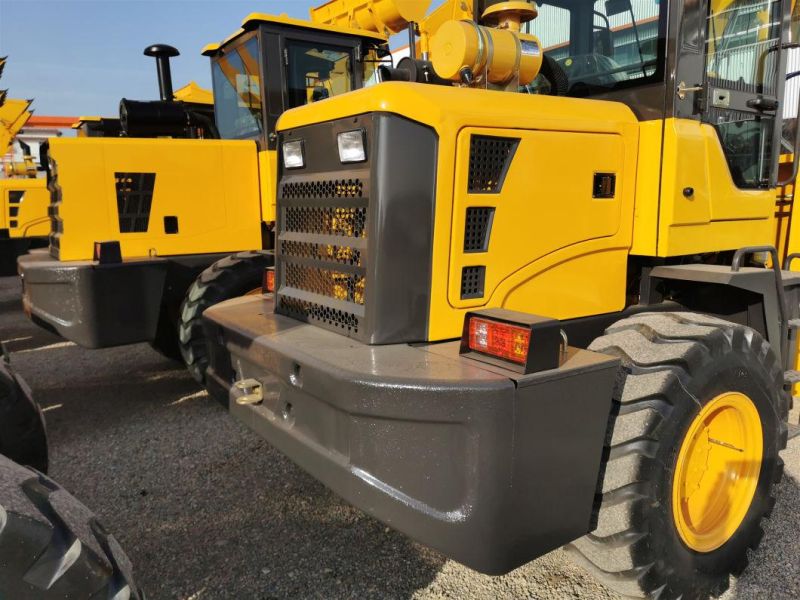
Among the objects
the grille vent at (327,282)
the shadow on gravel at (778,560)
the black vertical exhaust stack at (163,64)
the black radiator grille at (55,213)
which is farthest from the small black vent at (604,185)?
the black vertical exhaust stack at (163,64)

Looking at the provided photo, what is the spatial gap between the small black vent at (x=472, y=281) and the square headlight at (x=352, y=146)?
0.57m

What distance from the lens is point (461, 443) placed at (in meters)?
1.86

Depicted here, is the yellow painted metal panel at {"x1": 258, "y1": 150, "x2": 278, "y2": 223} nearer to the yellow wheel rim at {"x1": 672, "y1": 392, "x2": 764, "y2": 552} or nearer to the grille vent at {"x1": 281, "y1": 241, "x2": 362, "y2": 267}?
the grille vent at {"x1": 281, "y1": 241, "x2": 362, "y2": 267}

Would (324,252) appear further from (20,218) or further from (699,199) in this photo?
(20,218)

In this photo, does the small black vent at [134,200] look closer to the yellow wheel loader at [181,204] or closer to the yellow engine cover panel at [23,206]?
the yellow wheel loader at [181,204]

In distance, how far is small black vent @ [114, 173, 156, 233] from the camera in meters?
4.83

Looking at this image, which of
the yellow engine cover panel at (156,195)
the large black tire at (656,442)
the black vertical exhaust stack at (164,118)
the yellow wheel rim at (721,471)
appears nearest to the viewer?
the large black tire at (656,442)

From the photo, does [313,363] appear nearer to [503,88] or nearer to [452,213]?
[452,213]

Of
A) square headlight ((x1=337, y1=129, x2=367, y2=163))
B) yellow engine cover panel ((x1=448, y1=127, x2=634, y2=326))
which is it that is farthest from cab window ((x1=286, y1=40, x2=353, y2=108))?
yellow engine cover panel ((x1=448, y1=127, x2=634, y2=326))

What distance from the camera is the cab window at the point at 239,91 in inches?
199

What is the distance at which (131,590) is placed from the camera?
158cm

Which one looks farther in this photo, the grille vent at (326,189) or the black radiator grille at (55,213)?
the black radiator grille at (55,213)

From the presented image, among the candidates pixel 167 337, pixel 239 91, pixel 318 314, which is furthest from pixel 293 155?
pixel 239 91

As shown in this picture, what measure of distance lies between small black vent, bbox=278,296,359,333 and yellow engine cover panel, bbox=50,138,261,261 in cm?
246
